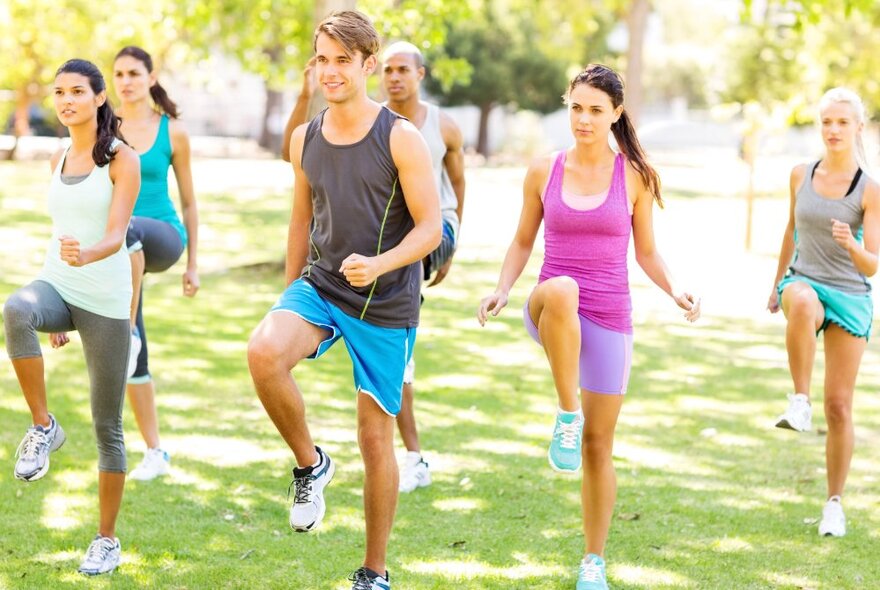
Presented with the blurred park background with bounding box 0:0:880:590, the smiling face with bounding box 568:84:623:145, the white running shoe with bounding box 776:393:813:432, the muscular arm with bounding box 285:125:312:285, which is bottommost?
the blurred park background with bounding box 0:0:880:590

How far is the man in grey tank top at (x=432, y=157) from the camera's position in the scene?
679cm

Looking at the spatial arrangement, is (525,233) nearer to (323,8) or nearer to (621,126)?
(621,126)

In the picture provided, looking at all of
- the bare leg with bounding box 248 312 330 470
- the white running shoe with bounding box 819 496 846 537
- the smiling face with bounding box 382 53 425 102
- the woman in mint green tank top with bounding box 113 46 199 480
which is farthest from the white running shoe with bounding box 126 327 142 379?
the white running shoe with bounding box 819 496 846 537

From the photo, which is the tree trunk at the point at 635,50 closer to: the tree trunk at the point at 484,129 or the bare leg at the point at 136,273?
the tree trunk at the point at 484,129

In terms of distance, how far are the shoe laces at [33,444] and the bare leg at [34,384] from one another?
0.05 metres

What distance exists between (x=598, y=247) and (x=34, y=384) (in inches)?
96.3

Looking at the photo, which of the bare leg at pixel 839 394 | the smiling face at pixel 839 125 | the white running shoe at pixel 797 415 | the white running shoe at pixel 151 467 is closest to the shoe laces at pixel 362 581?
the white running shoe at pixel 797 415

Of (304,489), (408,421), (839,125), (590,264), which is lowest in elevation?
(408,421)

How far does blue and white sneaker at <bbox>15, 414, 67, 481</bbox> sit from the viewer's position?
5.09m

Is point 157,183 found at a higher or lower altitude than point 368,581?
higher

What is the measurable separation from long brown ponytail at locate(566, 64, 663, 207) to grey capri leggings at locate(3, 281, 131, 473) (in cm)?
223

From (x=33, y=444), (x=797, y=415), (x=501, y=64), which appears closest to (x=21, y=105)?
(x=501, y=64)

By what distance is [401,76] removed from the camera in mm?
6766

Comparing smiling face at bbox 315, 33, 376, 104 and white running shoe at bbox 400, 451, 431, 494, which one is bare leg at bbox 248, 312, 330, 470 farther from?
white running shoe at bbox 400, 451, 431, 494
